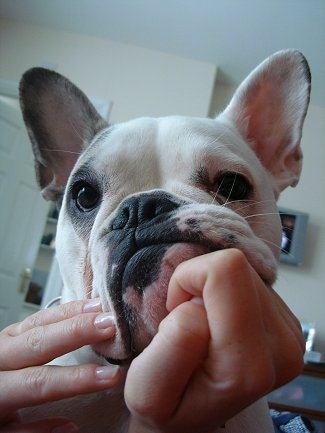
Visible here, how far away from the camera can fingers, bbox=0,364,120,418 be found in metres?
0.41

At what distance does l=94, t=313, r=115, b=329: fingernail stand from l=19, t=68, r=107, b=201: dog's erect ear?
560 mm

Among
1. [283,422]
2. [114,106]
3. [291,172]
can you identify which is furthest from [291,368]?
[114,106]

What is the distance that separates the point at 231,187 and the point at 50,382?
40cm

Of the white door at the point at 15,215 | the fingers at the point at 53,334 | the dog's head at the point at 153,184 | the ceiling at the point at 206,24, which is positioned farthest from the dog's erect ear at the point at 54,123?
the white door at the point at 15,215

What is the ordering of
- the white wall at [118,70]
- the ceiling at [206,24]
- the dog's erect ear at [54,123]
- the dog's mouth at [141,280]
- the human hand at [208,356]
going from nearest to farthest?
the human hand at [208,356] → the dog's mouth at [141,280] → the dog's erect ear at [54,123] → the ceiling at [206,24] → the white wall at [118,70]

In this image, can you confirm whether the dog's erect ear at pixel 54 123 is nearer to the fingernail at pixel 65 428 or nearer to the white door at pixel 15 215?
the fingernail at pixel 65 428

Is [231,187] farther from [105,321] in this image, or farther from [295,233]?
[295,233]

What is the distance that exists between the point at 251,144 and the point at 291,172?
12cm

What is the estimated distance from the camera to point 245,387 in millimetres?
300

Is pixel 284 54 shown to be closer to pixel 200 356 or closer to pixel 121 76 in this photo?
pixel 200 356

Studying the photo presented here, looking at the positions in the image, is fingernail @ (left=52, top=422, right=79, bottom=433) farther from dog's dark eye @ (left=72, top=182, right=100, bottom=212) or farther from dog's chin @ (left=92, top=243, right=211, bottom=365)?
dog's dark eye @ (left=72, top=182, right=100, bottom=212)

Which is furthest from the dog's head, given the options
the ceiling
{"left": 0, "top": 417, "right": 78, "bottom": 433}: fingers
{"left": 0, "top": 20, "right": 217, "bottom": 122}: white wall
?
{"left": 0, "top": 20, "right": 217, "bottom": 122}: white wall

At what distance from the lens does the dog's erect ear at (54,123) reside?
3.06ft

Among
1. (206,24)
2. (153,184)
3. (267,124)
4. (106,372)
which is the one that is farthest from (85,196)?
(206,24)
